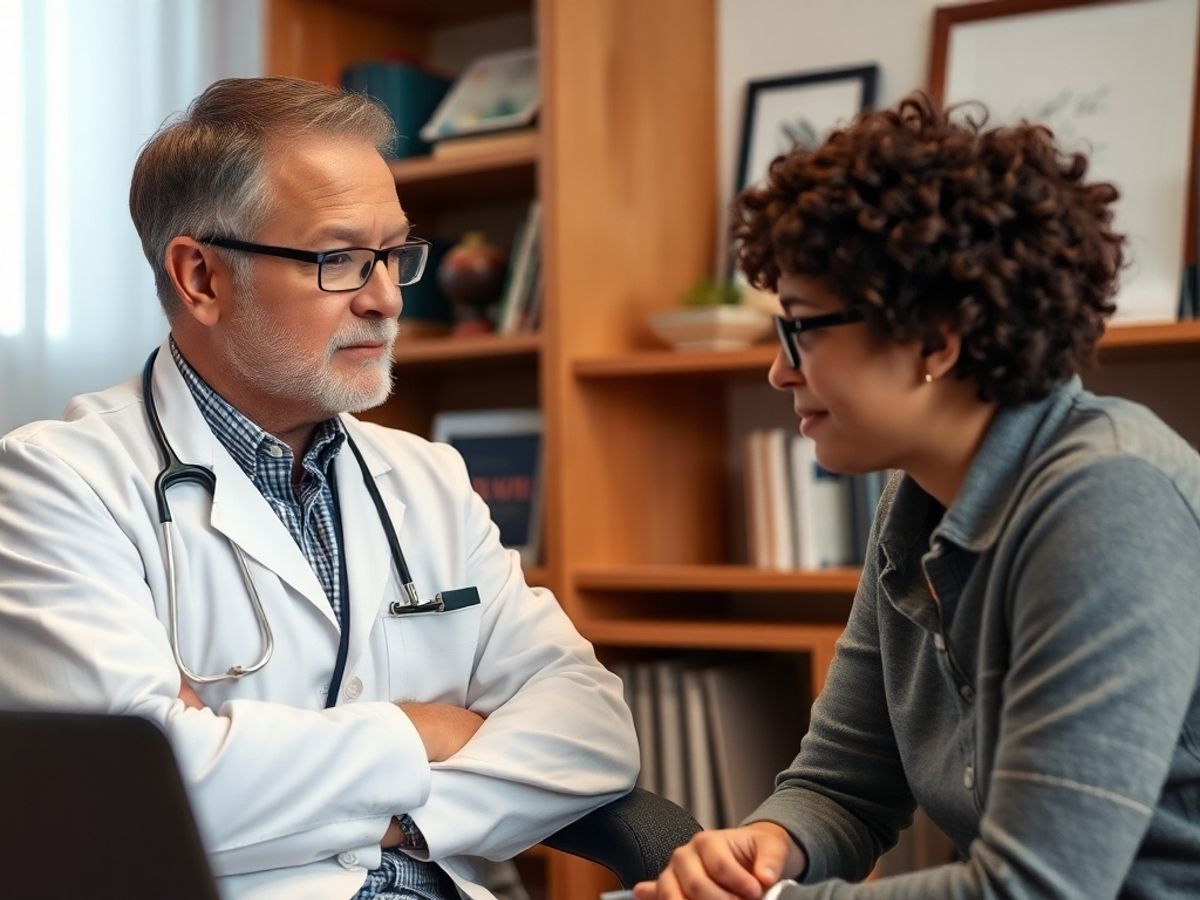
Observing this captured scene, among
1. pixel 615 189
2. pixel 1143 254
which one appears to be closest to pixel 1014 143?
pixel 1143 254

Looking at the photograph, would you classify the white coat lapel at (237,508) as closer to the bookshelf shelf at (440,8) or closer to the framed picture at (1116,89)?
the framed picture at (1116,89)

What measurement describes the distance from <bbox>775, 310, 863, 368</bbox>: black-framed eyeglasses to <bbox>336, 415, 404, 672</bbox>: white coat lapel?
0.63 m

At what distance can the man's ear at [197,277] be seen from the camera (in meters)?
1.66

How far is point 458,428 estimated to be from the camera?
9.75 ft

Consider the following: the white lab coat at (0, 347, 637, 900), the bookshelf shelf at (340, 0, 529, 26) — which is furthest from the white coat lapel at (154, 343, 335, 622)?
the bookshelf shelf at (340, 0, 529, 26)

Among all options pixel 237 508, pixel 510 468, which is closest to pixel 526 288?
pixel 510 468

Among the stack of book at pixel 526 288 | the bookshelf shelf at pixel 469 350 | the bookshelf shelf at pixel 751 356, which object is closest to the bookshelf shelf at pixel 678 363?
the bookshelf shelf at pixel 751 356

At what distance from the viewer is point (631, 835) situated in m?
1.45

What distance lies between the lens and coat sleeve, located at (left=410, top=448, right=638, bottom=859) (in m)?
1.48

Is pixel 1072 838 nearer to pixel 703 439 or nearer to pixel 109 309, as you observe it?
pixel 703 439

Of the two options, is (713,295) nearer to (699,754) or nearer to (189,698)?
(699,754)

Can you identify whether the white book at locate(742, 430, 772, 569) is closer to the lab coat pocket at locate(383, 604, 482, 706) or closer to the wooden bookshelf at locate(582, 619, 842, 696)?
the wooden bookshelf at locate(582, 619, 842, 696)

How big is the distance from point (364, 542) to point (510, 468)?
4.11 ft

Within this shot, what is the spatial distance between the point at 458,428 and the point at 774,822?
1785mm
